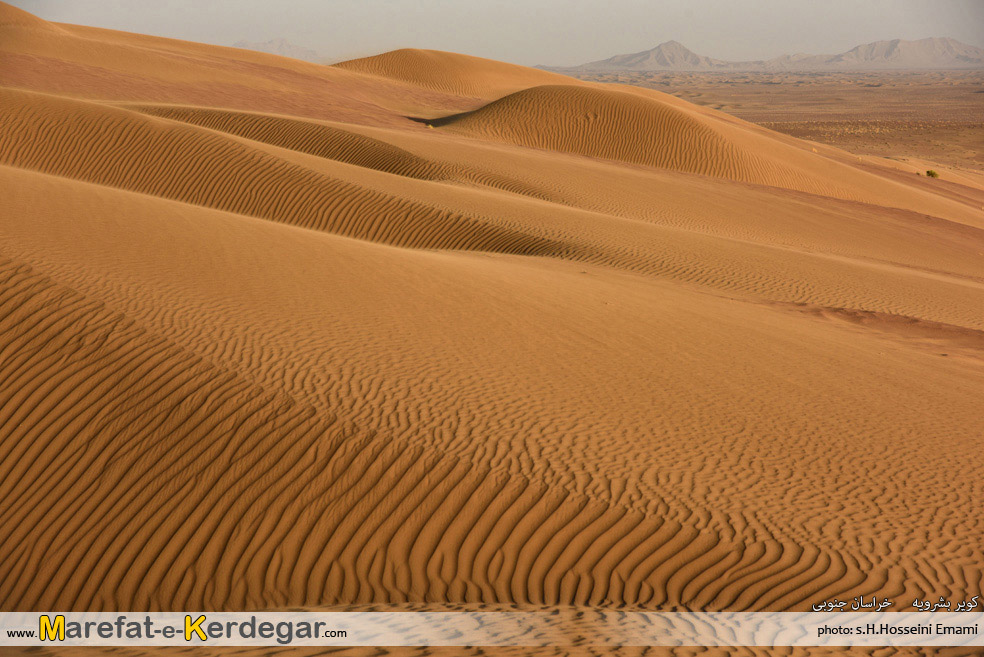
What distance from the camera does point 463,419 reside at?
631 cm

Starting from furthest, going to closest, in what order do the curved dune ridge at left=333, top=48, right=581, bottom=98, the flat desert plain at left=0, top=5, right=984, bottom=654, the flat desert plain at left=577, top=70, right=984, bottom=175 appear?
the curved dune ridge at left=333, top=48, right=581, bottom=98
the flat desert plain at left=577, top=70, right=984, bottom=175
the flat desert plain at left=0, top=5, right=984, bottom=654

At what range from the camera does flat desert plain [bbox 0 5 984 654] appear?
510cm

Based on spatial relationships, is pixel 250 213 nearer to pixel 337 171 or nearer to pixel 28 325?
pixel 337 171

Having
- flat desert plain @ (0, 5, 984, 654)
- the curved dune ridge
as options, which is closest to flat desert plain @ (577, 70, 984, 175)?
the curved dune ridge

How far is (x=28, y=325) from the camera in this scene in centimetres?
722

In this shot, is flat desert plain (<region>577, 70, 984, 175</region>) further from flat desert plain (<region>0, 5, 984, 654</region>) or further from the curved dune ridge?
flat desert plain (<region>0, 5, 984, 654</region>)

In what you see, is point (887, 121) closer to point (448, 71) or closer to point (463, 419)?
point (448, 71)

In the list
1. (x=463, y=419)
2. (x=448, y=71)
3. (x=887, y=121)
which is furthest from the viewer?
(x=887, y=121)

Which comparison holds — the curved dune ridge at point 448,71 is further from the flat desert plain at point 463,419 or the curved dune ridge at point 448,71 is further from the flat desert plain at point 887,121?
the flat desert plain at point 463,419

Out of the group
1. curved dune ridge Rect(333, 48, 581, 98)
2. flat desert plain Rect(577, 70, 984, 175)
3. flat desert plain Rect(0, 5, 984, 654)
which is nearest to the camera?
flat desert plain Rect(0, 5, 984, 654)

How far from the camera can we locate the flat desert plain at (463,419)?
5102 mm

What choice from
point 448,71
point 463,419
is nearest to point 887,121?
point 448,71

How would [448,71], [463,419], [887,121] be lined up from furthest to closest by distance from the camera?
[887,121] < [448,71] < [463,419]

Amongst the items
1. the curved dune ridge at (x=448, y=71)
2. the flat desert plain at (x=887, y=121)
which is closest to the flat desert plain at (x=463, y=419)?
the flat desert plain at (x=887, y=121)
